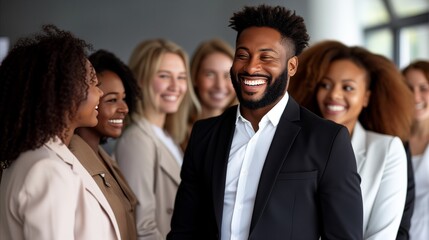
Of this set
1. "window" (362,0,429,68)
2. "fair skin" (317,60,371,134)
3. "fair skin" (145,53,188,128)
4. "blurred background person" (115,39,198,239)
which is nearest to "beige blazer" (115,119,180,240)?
"blurred background person" (115,39,198,239)

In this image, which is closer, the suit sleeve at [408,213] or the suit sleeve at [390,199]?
the suit sleeve at [390,199]

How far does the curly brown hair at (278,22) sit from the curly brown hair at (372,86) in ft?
2.59

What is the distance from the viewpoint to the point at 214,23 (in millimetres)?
6285

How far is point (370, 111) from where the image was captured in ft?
9.45

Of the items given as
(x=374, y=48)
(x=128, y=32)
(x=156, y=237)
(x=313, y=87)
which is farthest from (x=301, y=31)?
(x=374, y=48)

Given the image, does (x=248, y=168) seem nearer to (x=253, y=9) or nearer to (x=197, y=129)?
(x=197, y=129)

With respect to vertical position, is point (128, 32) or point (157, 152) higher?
point (128, 32)

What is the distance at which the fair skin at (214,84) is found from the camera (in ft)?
12.6

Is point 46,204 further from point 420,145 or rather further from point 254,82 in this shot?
point 420,145

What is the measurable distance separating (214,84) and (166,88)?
0.54 metres

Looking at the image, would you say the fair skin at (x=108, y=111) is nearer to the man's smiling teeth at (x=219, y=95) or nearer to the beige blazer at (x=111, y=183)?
the beige blazer at (x=111, y=183)

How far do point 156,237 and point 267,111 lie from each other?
43.5 inches

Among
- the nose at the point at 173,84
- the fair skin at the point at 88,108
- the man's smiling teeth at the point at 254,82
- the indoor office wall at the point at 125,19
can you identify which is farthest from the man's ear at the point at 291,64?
the indoor office wall at the point at 125,19

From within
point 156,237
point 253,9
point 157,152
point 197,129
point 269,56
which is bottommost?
point 156,237
